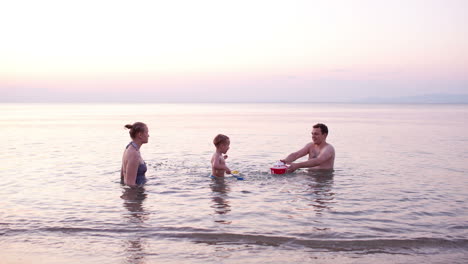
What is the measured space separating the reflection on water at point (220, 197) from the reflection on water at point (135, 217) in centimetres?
157

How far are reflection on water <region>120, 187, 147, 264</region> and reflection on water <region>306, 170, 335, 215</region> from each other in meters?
3.70

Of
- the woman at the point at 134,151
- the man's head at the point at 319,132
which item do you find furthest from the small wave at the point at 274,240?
the man's head at the point at 319,132

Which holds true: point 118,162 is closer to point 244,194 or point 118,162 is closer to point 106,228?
point 244,194

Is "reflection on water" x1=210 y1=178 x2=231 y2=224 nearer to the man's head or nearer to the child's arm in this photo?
the child's arm

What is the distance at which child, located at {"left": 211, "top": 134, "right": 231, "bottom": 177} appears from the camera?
12062 mm

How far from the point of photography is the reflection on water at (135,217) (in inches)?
248

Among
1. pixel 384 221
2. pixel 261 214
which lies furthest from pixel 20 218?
pixel 384 221

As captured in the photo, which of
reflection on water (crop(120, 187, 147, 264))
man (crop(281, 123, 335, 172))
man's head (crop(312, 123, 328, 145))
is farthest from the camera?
man's head (crop(312, 123, 328, 145))

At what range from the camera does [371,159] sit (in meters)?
18.5

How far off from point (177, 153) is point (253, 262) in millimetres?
15212

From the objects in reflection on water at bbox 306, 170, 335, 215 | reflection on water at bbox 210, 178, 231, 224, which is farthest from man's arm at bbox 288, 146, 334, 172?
reflection on water at bbox 210, 178, 231, 224

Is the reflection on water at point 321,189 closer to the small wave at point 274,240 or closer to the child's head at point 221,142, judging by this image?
the small wave at point 274,240

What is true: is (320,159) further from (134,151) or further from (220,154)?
(134,151)

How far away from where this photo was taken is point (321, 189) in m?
11.5
